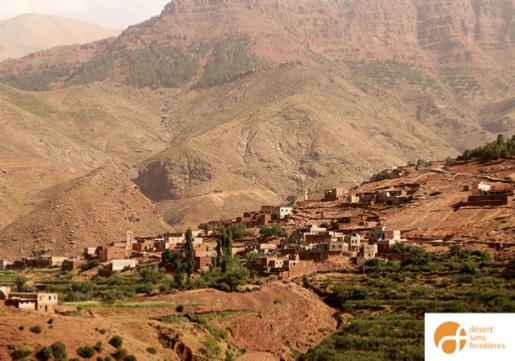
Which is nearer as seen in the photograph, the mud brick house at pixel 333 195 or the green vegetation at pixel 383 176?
the mud brick house at pixel 333 195

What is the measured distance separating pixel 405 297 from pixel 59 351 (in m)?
29.6

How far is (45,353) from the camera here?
6050cm

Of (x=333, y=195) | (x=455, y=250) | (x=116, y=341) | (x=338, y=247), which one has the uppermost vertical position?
(x=333, y=195)

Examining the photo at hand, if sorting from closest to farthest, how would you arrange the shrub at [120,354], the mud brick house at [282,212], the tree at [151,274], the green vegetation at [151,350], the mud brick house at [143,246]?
1. the shrub at [120,354]
2. the green vegetation at [151,350]
3. the tree at [151,274]
4. the mud brick house at [143,246]
5. the mud brick house at [282,212]

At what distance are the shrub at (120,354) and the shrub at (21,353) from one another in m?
5.29

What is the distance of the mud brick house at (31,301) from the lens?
68125 millimetres

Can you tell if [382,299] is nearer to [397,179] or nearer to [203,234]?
[203,234]

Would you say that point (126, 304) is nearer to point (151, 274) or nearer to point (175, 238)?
point (151, 274)

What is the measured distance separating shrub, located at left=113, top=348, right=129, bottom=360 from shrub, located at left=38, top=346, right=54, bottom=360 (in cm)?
414

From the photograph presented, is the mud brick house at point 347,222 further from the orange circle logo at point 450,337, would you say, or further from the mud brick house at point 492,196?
the orange circle logo at point 450,337

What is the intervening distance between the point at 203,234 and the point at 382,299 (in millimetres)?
40572

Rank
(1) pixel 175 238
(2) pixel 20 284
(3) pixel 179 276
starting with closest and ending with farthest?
(3) pixel 179 276 → (2) pixel 20 284 → (1) pixel 175 238

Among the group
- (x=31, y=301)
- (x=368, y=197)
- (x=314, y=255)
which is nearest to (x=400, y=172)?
(x=368, y=197)

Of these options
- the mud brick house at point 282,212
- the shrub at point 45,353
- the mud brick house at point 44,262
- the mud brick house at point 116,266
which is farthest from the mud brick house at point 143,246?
the shrub at point 45,353
